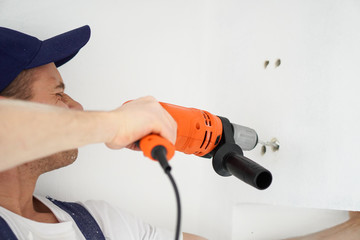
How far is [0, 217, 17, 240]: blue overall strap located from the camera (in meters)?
0.77

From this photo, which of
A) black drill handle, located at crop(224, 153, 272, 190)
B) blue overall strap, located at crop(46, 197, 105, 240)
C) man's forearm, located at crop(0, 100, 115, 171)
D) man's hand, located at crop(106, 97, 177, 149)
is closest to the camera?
man's forearm, located at crop(0, 100, 115, 171)

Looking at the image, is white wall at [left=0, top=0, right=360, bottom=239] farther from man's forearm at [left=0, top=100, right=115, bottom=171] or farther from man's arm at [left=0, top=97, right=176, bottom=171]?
man's forearm at [left=0, top=100, right=115, bottom=171]

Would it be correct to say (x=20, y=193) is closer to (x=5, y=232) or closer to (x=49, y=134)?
(x=5, y=232)

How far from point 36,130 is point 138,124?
0.18 m

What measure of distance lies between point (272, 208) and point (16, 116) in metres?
0.95

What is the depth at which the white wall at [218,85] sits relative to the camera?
2.88ft

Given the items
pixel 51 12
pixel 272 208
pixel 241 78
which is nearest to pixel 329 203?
pixel 272 208

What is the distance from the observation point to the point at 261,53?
3.67ft

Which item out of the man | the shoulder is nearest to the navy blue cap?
the man

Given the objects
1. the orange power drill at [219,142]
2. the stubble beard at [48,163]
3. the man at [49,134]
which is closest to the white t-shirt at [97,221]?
the man at [49,134]

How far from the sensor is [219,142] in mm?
908

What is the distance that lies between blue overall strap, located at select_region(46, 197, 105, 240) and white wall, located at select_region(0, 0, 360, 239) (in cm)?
16

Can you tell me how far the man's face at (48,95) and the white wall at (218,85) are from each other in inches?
8.6

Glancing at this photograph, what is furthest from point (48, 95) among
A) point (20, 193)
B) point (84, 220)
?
point (84, 220)
